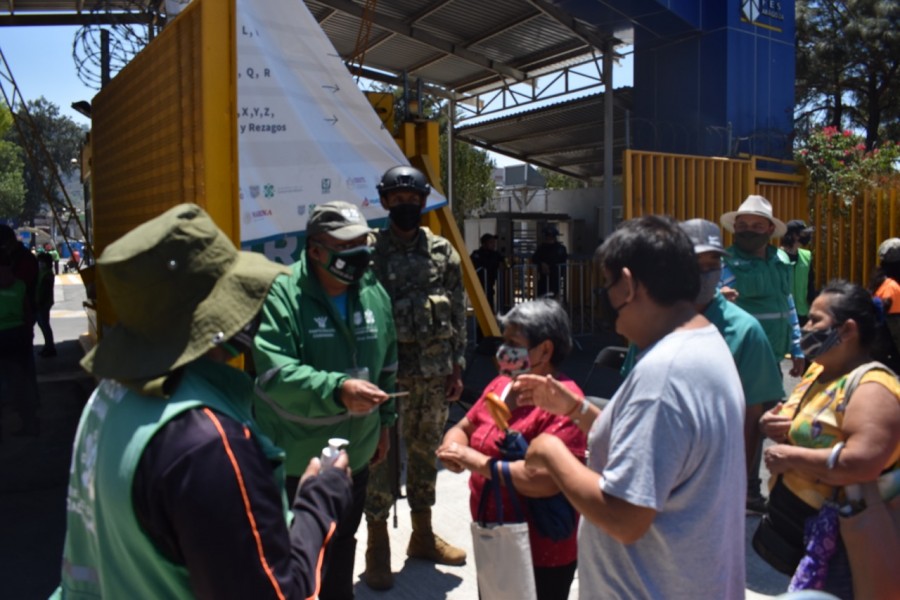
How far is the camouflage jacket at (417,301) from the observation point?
4.14 metres

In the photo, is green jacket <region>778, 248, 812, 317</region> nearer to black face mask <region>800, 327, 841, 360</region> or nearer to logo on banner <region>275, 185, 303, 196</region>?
logo on banner <region>275, 185, 303, 196</region>

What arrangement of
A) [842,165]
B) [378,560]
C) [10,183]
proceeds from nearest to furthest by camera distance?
[378,560] < [842,165] < [10,183]

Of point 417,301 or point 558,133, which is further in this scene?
point 558,133

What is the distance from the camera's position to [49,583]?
423 cm

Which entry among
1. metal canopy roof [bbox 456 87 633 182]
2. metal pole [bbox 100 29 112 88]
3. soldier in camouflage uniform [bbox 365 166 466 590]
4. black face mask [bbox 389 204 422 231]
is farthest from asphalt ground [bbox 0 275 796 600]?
metal canopy roof [bbox 456 87 633 182]

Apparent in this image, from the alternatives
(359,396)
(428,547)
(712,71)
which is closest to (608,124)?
(712,71)

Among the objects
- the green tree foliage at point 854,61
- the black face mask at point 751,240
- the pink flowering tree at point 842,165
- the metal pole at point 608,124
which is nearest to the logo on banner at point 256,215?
the black face mask at point 751,240

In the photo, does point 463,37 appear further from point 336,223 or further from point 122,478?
point 122,478

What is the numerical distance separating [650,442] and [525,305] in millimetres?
1204

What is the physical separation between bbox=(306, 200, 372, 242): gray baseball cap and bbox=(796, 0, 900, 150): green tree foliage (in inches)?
891

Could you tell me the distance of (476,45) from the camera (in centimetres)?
1215

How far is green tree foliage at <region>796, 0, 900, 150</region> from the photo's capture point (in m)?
22.5

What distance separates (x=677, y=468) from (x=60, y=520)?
470 centimetres

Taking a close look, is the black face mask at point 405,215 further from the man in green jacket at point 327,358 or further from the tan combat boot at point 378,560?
the tan combat boot at point 378,560
